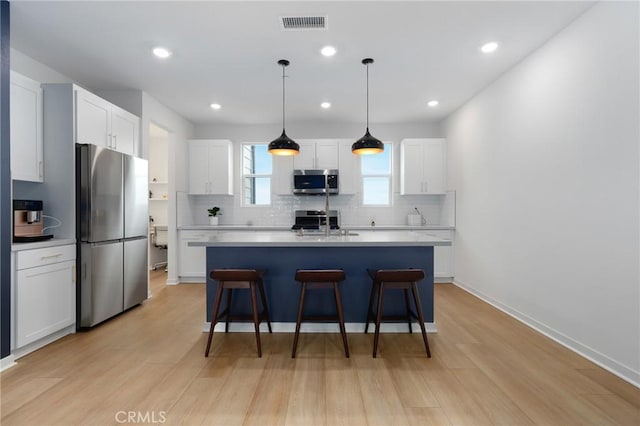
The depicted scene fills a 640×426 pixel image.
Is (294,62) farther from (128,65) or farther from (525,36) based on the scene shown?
(525,36)

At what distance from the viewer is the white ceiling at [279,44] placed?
244cm

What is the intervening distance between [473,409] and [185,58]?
3.92m

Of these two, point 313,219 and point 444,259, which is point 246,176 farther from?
point 444,259

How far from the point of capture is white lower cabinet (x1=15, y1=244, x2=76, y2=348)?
2.47 metres

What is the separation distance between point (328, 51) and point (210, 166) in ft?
10.5

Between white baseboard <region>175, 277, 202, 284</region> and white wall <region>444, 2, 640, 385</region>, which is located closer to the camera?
white wall <region>444, 2, 640, 385</region>

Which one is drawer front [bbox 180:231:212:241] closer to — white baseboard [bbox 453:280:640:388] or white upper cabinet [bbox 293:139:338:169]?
white upper cabinet [bbox 293:139:338:169]

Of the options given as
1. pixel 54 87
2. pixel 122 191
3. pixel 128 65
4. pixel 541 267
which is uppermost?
pixel 128 65

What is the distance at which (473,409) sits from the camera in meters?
1.83

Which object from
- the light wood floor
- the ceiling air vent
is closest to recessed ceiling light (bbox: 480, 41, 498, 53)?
the ceiling air vent

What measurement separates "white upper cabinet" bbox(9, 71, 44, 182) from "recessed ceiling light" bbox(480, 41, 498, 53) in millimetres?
4274

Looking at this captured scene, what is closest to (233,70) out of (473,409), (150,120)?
(150,120)

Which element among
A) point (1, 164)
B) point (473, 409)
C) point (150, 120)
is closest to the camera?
point (473, 409)

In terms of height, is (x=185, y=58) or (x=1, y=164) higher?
(x=185, y=58)
